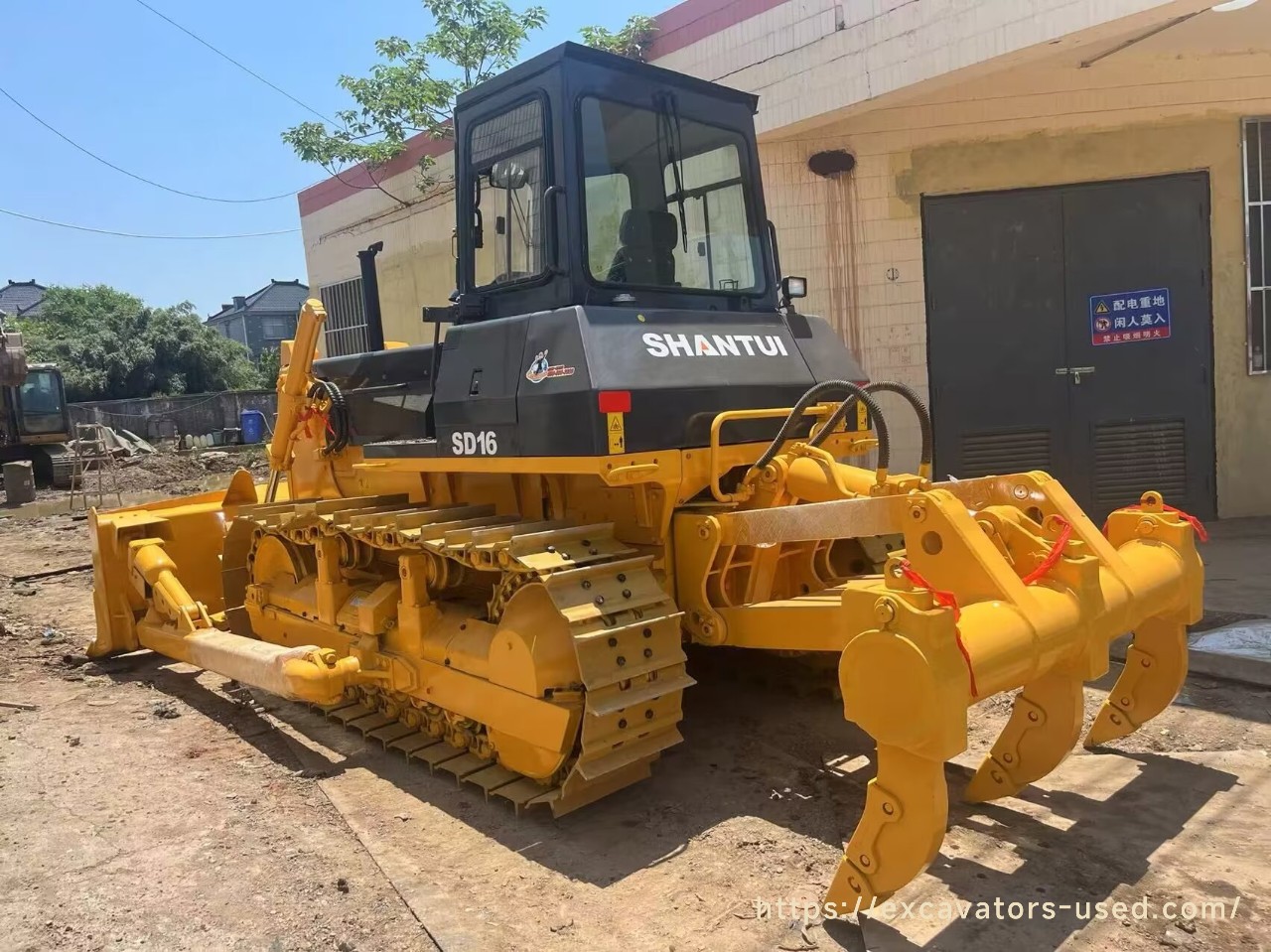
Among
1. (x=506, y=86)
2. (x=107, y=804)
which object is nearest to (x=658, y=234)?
(x=506, y=86)

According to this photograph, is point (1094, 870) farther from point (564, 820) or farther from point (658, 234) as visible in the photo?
point (658, 234)

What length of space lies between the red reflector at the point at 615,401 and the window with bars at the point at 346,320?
36.5 ft

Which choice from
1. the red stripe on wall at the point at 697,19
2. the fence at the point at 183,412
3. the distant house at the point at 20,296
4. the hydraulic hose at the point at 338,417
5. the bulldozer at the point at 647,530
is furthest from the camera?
the distant house at the point at 20,296

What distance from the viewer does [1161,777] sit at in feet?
11.9

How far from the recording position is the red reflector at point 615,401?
3.45 m

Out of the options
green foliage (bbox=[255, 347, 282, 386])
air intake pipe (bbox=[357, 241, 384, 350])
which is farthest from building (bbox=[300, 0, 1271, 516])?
green foliage (bbox=[255, 347, 282, 386])

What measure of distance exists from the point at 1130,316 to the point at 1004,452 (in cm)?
156

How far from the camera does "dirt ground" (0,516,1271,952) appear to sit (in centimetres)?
283

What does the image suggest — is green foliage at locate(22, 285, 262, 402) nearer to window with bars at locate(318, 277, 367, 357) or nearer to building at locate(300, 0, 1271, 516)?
window with bars at locate(318, 277, 367, 357)

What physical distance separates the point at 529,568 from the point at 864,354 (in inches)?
236

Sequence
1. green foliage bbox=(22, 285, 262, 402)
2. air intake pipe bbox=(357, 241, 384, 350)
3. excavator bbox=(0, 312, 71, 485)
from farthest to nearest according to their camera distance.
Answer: green foliage bbox=(22, 285, 262, 402), excavator bbox=(0, 312, 71, 485), air intake pipe bbox=(357, 241, 384, 350)

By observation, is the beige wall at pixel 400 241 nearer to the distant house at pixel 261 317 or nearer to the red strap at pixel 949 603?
the red strap at pixel 949 603

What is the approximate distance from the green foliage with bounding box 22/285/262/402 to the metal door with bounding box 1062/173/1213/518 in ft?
126

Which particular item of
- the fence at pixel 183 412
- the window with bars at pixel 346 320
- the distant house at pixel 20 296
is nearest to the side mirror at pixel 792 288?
the window with bars at pixel 346 320
